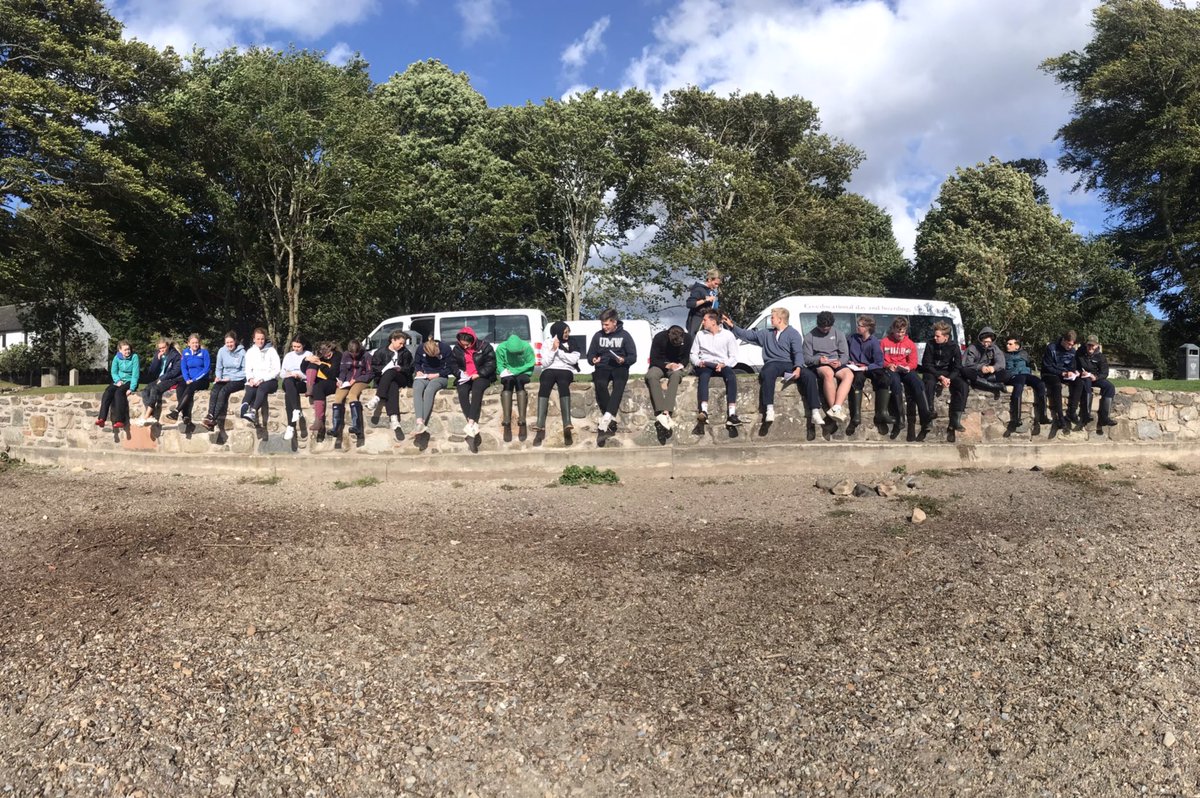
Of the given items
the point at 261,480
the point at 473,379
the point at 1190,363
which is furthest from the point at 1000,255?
the point at 261,480

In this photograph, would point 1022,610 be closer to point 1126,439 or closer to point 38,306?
point 1126,439

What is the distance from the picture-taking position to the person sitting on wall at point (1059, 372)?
31.3 feet

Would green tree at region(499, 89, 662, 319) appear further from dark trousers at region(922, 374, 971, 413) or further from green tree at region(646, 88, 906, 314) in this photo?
dark trousers at region(922, 374, 971, 413)

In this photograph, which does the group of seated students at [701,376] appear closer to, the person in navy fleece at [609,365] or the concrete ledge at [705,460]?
the person in navy fleece at [609,365]

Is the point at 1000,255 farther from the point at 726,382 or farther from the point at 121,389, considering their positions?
the point at 121,389

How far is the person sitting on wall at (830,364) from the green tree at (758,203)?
17941 mm

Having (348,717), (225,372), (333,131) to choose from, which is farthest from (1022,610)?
(333,131)

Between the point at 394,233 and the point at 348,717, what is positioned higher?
the point at 394,233

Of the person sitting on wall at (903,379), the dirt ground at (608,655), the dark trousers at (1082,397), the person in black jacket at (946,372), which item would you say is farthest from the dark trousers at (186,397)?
the dark trousers at (1082,397)

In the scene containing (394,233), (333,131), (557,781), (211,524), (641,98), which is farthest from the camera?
(641,98)

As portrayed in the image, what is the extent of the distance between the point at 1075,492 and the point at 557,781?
23.9 ft

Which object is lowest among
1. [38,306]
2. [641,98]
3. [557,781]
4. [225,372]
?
[557,781]

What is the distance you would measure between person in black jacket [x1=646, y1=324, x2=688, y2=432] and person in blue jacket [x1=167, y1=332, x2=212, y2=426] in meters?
6.30

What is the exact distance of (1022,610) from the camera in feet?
14.6
